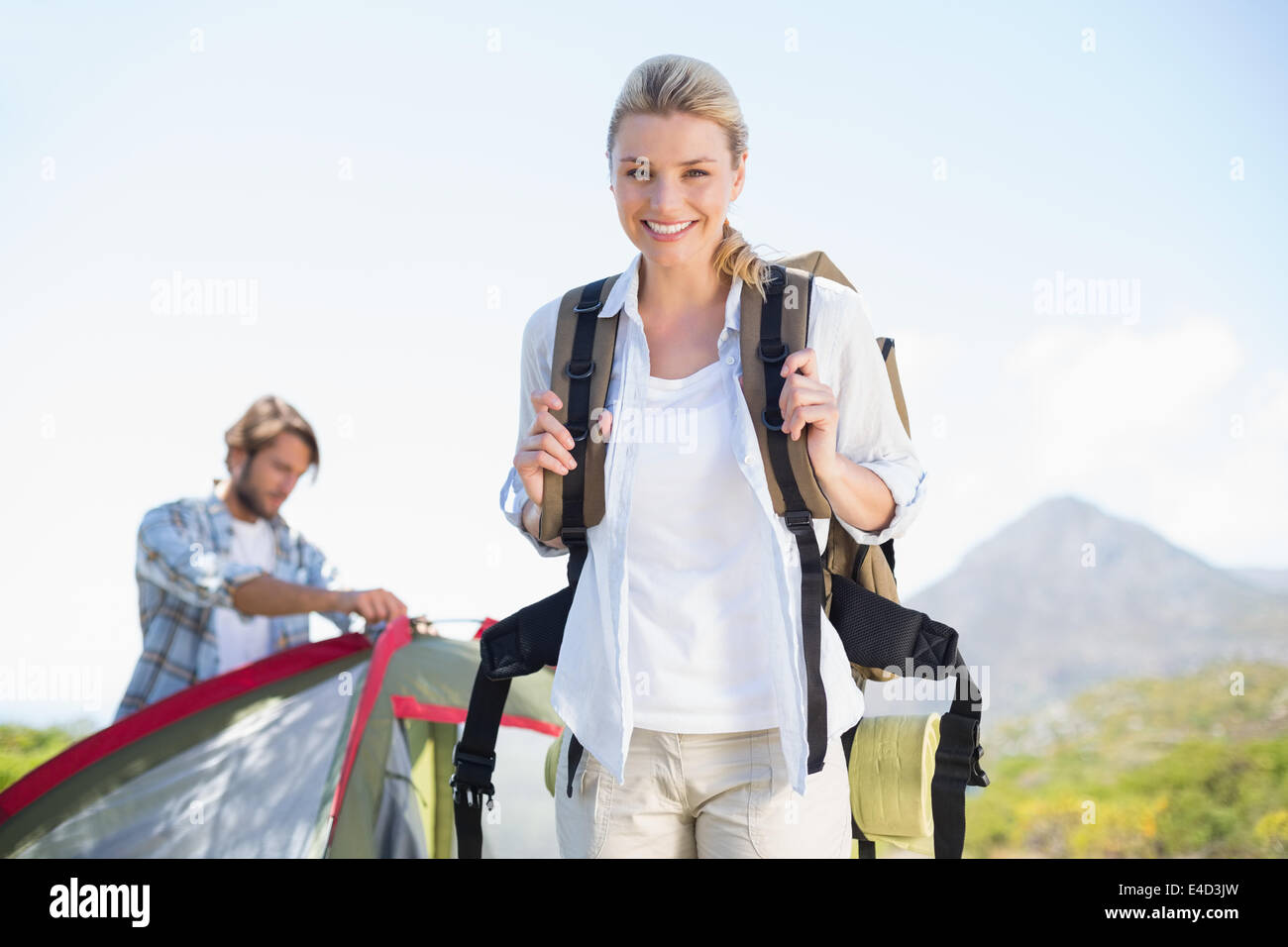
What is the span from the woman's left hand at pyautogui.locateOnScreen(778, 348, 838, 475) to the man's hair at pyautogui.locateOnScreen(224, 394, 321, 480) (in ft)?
9.50

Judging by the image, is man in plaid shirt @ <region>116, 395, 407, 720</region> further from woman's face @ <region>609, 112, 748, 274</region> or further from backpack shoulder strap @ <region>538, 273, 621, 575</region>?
woman's face @ <region>609, 112, 748, 274</region>

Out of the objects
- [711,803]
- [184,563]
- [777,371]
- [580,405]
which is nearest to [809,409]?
[777,371]

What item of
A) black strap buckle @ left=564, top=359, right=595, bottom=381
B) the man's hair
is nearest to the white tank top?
black strap buckle @ left=564, top=359, right=595, bottom=381

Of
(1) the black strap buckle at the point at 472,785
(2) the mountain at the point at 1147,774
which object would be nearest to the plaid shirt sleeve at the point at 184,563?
(1) the black strap buckle at the point at 472,785

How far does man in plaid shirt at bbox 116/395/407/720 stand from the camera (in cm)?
336

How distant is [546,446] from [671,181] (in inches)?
15.2

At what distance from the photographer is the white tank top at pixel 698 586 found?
1.39 m

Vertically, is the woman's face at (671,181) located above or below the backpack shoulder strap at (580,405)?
above

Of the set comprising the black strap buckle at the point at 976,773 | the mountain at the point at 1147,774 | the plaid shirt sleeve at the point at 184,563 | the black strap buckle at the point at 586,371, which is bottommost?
the mountain at the point at 1147,774

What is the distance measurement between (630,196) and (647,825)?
810mm

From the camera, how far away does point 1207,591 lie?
53.5ft
